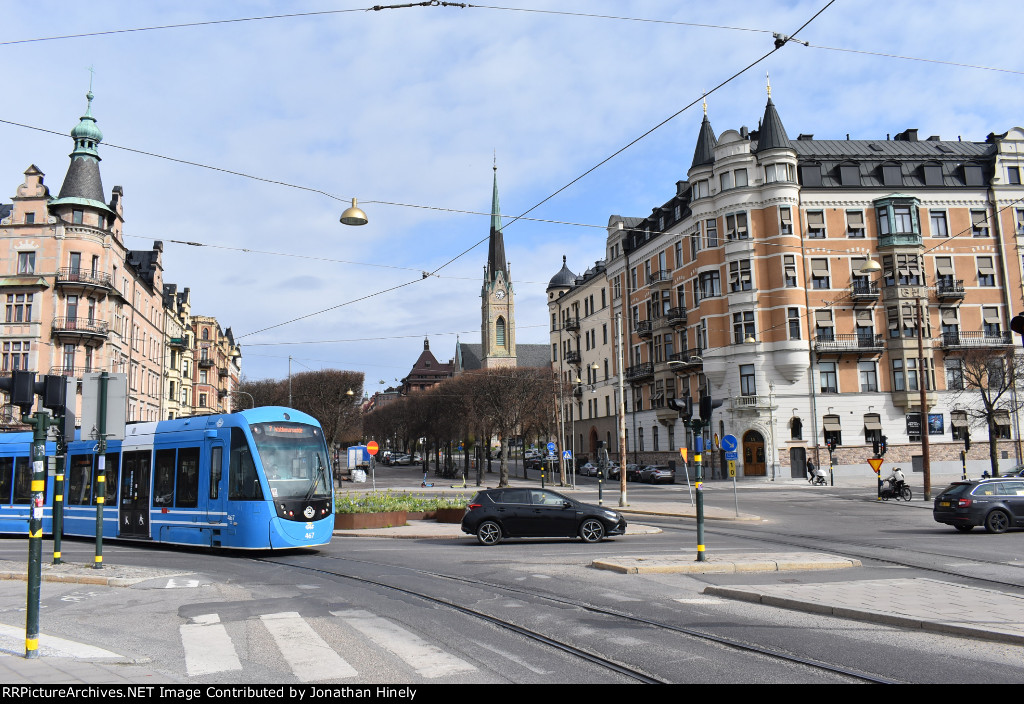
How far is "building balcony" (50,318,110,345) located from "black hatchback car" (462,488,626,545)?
1459 inches

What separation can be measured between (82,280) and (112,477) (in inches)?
1265

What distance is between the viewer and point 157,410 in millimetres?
64000

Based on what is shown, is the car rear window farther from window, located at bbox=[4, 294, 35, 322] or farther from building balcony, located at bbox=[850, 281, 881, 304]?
window, located at bbox=[4, 294, 35, 322]

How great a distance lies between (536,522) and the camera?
19.7 meters

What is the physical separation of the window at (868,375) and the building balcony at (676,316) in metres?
11.9

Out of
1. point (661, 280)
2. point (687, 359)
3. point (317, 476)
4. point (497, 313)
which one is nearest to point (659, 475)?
point (687, 359)

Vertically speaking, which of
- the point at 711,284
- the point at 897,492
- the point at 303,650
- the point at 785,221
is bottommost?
the point at 897,492

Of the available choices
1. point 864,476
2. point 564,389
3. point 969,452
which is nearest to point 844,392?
point 864,476

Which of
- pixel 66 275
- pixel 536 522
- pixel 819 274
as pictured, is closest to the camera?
pixel 536 522

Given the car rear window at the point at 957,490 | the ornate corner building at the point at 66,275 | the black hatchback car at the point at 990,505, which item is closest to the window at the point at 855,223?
the car rear window at the point at 957,490

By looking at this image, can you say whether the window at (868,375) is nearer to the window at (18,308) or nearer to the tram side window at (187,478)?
the tram side window at (187,478)

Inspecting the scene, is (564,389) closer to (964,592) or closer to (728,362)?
(728,362)

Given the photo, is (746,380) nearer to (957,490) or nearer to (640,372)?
(640,372)

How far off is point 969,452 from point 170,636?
54.2 metres
